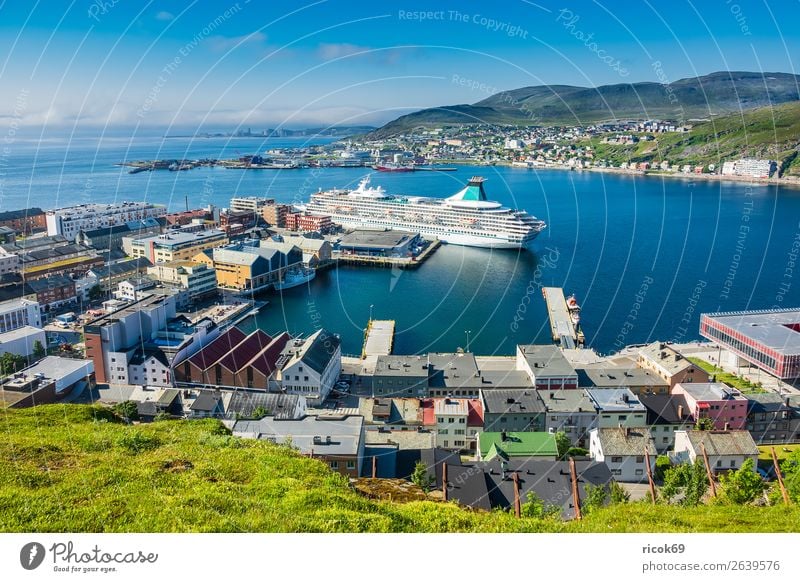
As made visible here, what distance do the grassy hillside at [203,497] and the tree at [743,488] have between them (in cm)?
104

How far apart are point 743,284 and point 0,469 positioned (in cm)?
1564

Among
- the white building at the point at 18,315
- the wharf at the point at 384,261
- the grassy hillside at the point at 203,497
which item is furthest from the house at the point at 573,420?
the wharf at the point at 384,261

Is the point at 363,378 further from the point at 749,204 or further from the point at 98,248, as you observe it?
the point at 749,204

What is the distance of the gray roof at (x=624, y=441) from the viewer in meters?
6.66

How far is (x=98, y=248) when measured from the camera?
18.0 metres

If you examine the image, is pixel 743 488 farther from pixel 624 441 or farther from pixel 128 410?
pixel 128 410

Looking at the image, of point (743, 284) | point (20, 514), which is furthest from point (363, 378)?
point (743, 284)

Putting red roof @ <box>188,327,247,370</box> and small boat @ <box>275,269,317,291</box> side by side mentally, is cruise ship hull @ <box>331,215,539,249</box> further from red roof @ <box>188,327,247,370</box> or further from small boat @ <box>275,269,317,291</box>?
red roof @ <box>188,327,247,370</box>

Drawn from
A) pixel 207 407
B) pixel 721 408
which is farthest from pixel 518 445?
pixel 207 407

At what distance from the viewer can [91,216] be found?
20.9 meters

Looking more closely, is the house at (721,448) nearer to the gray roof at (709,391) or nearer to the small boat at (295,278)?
the gray roof at (709,391)

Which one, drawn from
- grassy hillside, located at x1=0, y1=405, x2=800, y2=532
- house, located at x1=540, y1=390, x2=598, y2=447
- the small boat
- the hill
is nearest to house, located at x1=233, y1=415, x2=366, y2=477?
grassy hillside, located at x1=0, y1=405, x2=800, y2=532

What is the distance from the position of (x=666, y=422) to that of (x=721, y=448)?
89 centimetres
